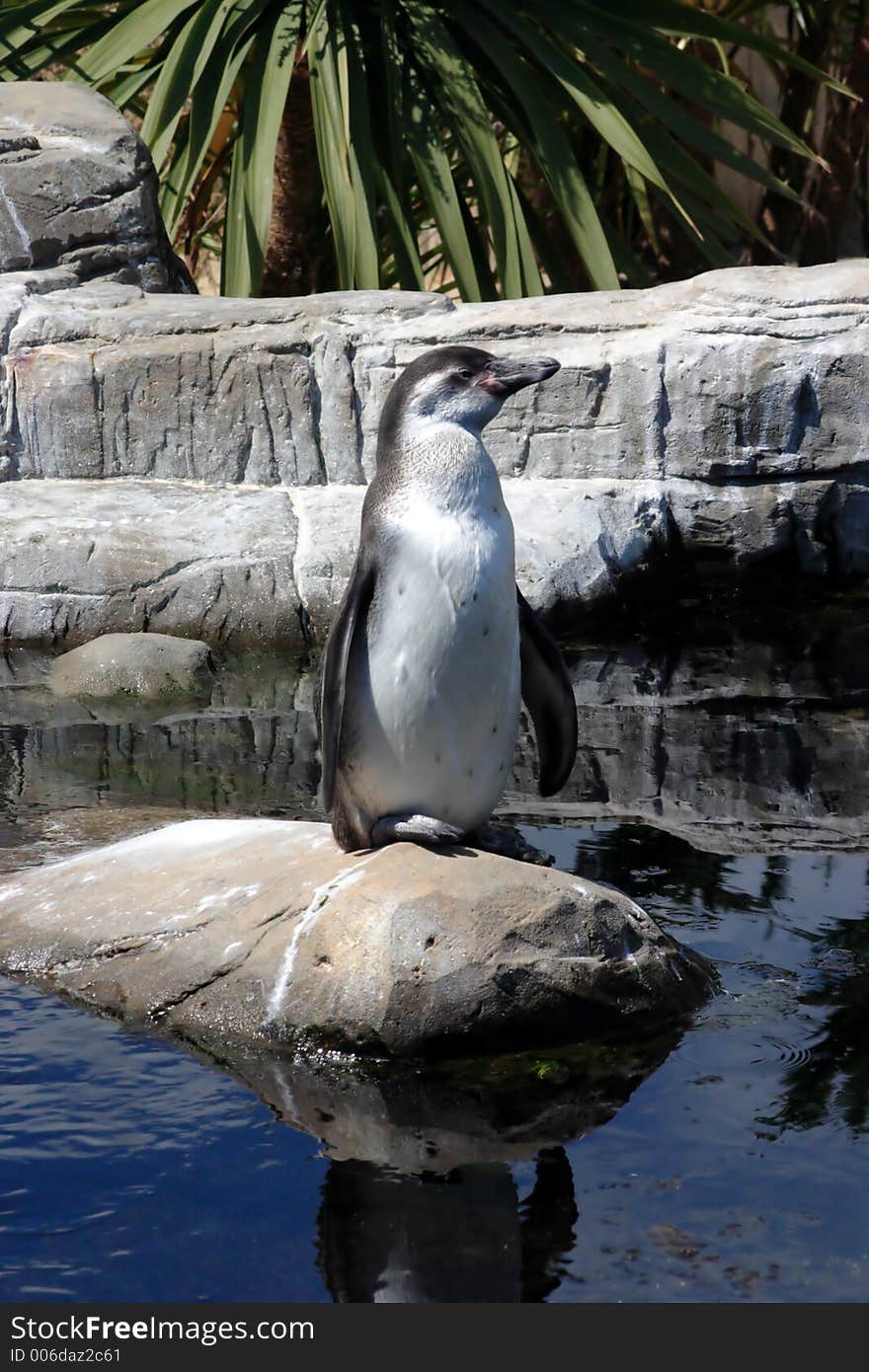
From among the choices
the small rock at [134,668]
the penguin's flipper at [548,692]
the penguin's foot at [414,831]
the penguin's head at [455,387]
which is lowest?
the small rock at [134,668]

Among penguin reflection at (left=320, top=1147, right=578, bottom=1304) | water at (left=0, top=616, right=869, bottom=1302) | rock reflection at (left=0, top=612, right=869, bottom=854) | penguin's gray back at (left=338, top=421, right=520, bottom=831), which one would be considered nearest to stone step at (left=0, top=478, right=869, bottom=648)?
rock reflection at (left=0, top=612, right=869, bottom=854)

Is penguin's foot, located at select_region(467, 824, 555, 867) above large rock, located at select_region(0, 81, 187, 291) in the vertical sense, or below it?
below

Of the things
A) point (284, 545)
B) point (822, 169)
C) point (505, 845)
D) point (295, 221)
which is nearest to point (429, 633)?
point (505, 845)

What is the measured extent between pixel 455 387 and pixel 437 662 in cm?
62

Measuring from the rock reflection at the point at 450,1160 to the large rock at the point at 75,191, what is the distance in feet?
20.4

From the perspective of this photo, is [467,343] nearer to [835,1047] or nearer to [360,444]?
[360,444]

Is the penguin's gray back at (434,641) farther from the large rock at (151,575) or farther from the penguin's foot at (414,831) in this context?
the large rock at (151,575)

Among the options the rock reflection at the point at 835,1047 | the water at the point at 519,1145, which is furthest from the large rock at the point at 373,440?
the rock reflection at the point at 835,1047

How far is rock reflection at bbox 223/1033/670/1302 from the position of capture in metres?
2.57

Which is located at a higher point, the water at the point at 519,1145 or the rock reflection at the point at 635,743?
the water at the point at 519,1145

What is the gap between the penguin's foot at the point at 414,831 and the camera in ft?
11.8

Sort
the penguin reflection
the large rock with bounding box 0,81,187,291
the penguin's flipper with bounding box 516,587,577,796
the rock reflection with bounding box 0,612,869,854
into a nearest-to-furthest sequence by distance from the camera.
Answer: the penguin reflection < the penguin's flipper with bounding box 516,587,577,796 < the rock reflection with bounding box 0,612,869,854 < the large rock with bounding box 0,81,187,291

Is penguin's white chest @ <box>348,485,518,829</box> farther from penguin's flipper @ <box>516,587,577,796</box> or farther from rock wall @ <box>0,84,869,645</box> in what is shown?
rock wall @ <box>0,84,869,645</box>

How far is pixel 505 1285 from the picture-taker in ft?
8.30
